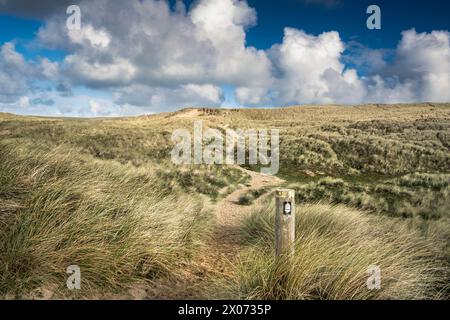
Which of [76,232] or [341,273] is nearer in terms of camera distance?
[341,273]

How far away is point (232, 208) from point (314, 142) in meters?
21.4

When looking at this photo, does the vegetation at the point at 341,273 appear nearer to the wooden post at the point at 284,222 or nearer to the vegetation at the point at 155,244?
the vegetation at the point at 155,244

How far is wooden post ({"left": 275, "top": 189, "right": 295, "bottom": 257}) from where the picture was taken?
4648 millimetres

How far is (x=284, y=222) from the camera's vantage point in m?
4.71

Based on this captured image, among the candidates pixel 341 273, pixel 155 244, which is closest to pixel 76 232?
pixel 155 244

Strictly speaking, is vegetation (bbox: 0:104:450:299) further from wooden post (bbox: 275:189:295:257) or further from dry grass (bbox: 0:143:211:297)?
wooden post (bbox: 275:189:295:257)

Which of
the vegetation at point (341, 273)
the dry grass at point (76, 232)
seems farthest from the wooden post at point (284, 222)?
the dry grass at point (76, 232)

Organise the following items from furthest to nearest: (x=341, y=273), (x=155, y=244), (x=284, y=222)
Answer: (x=155, y=244), (x=284, y=222), (x=341, y=273)

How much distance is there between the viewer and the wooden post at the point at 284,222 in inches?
183

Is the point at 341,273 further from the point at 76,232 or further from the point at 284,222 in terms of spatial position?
the point at 76,232

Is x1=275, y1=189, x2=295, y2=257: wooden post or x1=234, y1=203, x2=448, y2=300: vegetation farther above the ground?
x1=275, y1=189, x2=295, y2=257: wooden post

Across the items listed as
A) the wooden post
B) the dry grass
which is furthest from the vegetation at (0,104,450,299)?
the wooden post

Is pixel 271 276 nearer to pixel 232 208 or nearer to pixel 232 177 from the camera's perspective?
pixel 232 208
